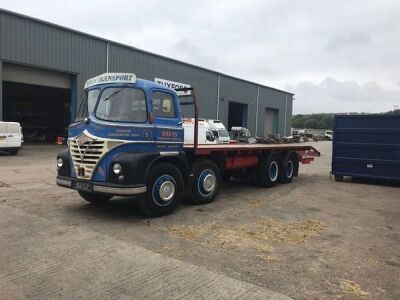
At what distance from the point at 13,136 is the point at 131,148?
53.8ft

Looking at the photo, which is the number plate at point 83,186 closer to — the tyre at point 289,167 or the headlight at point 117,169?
the headlight at point 117,169

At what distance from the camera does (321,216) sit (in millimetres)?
7895

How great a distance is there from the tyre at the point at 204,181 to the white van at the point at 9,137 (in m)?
15.7

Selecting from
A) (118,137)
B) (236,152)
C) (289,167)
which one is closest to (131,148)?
(118,137)

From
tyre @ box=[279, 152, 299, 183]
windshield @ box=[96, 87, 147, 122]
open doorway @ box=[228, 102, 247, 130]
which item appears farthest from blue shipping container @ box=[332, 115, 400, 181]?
open doorway @ box=[228, 102, 247, 130]

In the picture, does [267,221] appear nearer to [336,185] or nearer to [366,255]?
[366,255]

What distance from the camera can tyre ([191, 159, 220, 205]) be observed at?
8438 millimetres

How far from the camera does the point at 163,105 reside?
7691 millimetres

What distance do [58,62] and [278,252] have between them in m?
22.8

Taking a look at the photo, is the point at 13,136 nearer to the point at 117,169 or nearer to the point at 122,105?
the point at 122,105

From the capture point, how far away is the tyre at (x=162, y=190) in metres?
7.18

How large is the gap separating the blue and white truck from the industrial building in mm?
17618

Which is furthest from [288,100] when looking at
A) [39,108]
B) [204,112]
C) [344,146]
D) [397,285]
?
[397,285]

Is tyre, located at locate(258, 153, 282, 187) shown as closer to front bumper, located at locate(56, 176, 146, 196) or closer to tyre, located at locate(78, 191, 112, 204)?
tyre, located at locate(78, 191, 112, 204)
